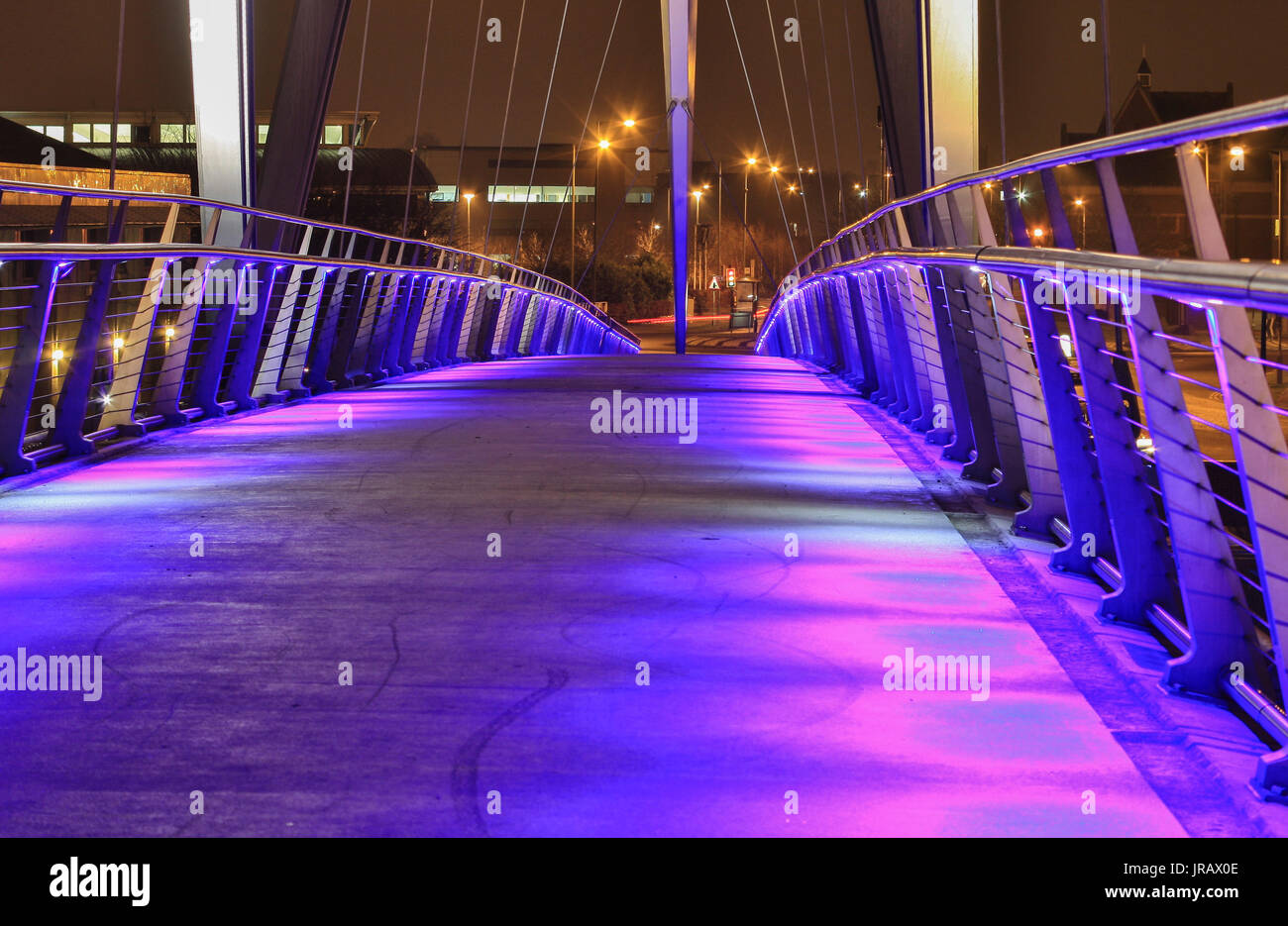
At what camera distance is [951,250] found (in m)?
7.29

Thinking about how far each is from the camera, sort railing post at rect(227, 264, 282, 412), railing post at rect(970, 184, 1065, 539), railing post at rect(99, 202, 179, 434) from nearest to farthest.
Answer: railing post at rect(970, 184, 1065, 539) → railing post at rect(99, 202, 179, 434) → railing post at rect(227, 264, 282, 412)

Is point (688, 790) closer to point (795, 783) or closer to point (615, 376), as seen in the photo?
point (795, 783)

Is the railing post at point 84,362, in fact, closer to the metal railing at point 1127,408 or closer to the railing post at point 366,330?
the metal railing at point 1127,408

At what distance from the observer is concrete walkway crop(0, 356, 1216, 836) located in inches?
134

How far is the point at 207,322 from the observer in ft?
36.7

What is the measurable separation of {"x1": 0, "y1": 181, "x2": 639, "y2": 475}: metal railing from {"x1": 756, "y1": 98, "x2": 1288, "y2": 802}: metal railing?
4251 mm

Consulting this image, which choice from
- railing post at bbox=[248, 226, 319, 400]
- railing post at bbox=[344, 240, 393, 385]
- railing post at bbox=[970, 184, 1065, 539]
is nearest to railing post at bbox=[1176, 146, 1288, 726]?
railing post at bbox=[970, 184, 1065, 539]

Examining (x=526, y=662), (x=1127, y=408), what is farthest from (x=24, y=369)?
(x=1127, y=408)

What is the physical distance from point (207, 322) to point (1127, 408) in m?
7.30

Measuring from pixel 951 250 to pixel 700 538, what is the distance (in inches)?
75.2

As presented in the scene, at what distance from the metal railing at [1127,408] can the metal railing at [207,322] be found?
13.9ft

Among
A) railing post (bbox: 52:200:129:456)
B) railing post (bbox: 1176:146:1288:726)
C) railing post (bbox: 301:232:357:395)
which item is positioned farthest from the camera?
railing post (bbox: 301:232:357:395)

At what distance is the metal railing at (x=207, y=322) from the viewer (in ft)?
26.7

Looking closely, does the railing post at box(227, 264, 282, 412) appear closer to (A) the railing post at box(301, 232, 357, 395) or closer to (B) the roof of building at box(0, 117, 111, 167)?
(A) the railing post at box(301, 232, 357, 395)
